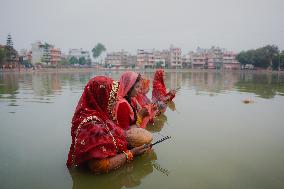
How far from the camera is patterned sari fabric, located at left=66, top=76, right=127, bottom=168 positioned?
12.5 feet

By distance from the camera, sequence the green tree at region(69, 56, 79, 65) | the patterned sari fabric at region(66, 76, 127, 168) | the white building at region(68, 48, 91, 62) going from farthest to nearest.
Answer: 1. the white building at region(68, 48, 91, 62)
2. the green tree at region(69, 56, 79, 65)
3. the patterned sari fabric at region(66, 76, 127, 168)

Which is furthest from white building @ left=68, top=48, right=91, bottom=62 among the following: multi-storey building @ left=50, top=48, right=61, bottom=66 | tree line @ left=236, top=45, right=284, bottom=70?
tree line @ left=236, top=45, right=284, bottom=70

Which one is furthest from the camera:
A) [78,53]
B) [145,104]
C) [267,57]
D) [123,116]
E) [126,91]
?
[78,53]

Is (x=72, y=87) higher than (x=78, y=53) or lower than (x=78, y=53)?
lower

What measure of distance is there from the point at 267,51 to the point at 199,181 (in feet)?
297

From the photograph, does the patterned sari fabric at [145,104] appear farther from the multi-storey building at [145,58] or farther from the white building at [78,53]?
the white building at [78,53]

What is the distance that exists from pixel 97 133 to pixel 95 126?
0.35ft

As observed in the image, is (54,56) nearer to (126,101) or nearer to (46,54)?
(46,54)

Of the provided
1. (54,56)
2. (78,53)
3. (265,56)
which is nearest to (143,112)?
(265,56)

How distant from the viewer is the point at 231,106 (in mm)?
10797

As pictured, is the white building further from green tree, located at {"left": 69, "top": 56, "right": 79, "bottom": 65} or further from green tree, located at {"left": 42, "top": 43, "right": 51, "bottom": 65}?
green tree, located at {"left": 42, "top": 43, "right": 51, "bottom": 65}

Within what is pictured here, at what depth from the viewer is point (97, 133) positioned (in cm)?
386

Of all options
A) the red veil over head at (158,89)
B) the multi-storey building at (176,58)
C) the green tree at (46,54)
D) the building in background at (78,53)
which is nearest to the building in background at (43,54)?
the green tree at (46,54)

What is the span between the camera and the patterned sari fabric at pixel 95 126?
3824 millimetres
